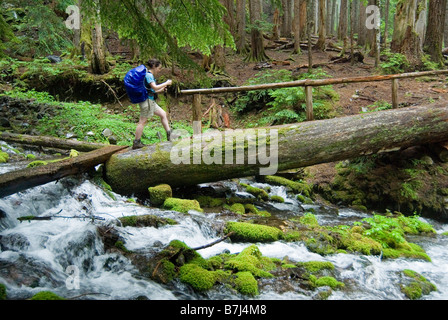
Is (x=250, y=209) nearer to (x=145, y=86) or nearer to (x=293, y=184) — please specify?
(x=293, y=184)

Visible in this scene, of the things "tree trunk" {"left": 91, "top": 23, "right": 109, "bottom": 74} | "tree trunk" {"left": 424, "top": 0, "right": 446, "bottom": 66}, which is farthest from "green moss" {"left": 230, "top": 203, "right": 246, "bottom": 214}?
"tree trunk" {"left": 424, "top": 0, "right": 446, "bottom": 66}

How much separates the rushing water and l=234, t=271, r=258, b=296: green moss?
87 mm

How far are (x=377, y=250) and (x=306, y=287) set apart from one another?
5.68ft

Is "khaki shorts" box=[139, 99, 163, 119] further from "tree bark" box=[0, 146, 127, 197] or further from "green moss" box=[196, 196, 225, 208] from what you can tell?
"green moss" box=[196, 196, 225, 208]

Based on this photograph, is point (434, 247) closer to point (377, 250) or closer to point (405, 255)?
point (405, 255)

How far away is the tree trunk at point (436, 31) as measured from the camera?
12898 mm

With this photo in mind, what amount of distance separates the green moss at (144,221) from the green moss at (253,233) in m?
0.95

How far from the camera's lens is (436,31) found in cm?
1320

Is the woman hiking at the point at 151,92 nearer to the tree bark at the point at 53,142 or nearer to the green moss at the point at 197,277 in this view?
the tree bark at the point at 53,142

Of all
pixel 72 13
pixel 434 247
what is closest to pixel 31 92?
A: pixel 72 13

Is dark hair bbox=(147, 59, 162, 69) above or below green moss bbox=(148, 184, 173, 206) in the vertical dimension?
above

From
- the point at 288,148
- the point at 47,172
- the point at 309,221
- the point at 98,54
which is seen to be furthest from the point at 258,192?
the point at 98,54

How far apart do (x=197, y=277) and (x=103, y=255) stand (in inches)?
49.3

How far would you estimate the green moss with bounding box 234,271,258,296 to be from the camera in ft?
10.8
